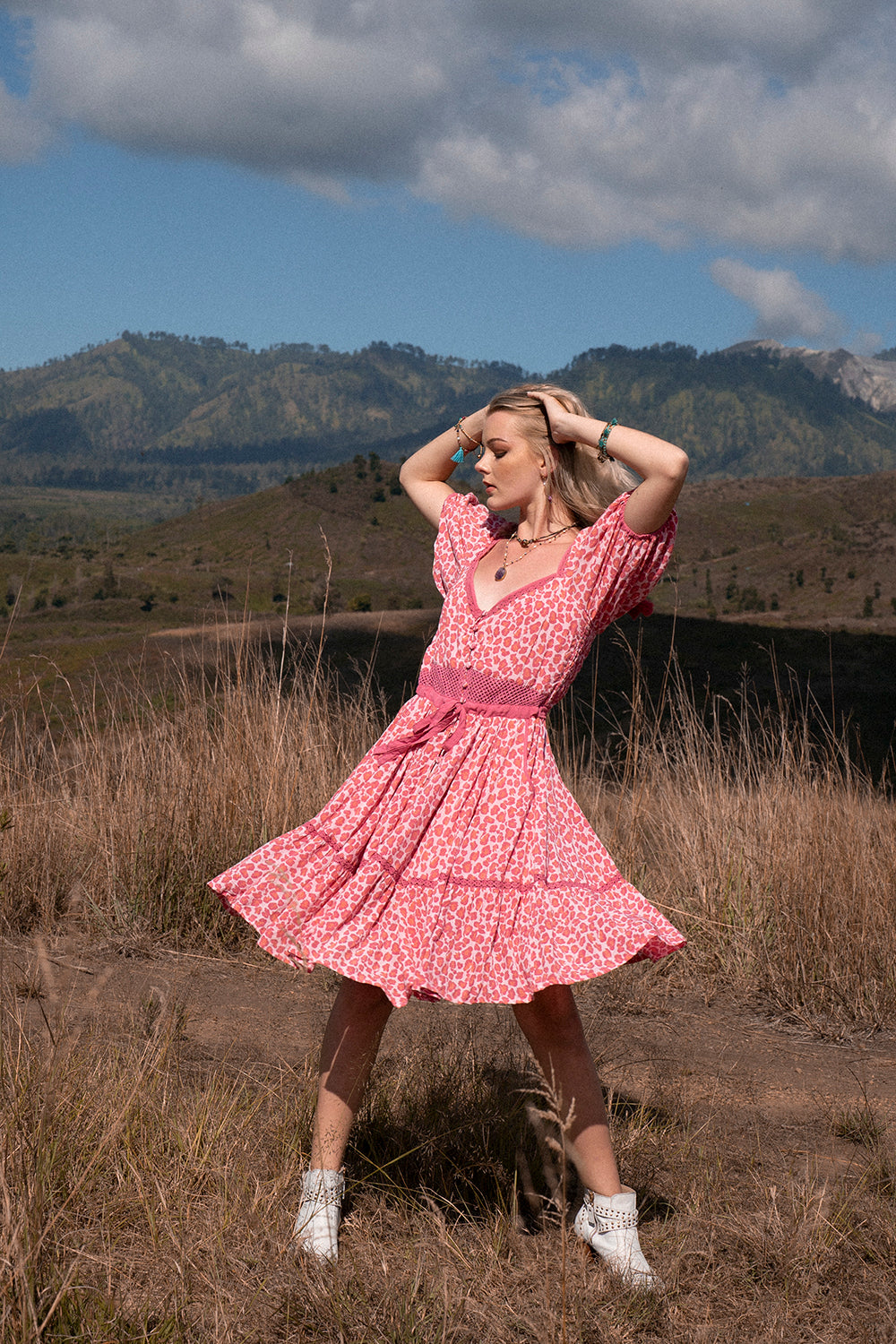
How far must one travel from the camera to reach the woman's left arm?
2.01 m

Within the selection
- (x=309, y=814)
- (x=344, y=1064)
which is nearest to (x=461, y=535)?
(x=344, y=1064)

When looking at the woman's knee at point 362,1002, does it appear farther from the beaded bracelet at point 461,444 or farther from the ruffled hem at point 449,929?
the beaded bracelet at point 461,444

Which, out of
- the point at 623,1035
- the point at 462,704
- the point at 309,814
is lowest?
the point at 623,1035

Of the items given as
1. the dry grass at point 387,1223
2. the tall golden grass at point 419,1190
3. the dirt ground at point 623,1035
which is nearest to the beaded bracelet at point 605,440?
the tall golden grass at point 419,1190

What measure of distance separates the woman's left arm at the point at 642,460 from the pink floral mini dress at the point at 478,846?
5 centimetres

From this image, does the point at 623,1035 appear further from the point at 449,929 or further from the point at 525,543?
the point at 525,543

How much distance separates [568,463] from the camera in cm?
228

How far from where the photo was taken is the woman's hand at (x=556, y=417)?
7.04ft

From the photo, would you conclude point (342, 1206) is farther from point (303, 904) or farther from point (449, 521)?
point (449, 521)

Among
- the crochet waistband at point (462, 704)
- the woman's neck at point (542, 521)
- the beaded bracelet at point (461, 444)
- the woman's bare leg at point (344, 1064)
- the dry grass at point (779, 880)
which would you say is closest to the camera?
the woman's bare leg at point (344, 1064)

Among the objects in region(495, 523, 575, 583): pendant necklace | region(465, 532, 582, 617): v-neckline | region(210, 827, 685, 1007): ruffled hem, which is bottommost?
region(210, 827, 685, 1007): ruffled hem

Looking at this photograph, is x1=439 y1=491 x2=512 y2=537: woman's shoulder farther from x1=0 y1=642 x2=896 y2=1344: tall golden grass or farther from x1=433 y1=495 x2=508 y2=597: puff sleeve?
x1=0 y1=642 x2=896 y2=1344: tall golden grass

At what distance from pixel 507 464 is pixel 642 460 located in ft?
1.01

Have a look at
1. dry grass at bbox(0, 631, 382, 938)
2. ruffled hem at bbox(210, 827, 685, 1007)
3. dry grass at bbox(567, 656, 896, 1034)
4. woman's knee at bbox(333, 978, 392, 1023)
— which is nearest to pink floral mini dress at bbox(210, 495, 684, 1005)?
ruffled hem at bbox(210, 827, 685, 1007)
